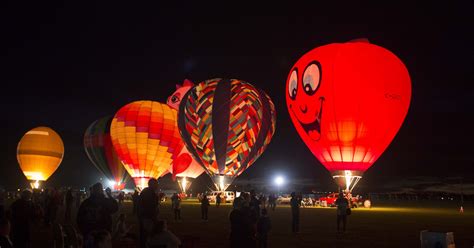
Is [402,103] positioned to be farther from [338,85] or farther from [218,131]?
[218,131]

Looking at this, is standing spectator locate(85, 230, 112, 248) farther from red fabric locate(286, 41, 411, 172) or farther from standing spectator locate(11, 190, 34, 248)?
red fabric locate(286, 41, 411, 172)

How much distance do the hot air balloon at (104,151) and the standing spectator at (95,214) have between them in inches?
1938

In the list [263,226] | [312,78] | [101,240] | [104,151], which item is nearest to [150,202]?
[263,226]

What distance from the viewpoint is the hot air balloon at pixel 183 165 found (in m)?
57.6

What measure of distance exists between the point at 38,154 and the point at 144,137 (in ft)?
80.0

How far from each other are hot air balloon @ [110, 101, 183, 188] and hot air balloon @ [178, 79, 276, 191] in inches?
203

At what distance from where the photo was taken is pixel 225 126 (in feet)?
144

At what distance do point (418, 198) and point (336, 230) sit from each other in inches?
3358

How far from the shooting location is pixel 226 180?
45000mm

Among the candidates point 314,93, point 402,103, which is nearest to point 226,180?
point 314,93

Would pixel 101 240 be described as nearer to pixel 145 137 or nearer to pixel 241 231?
pixel 241 231

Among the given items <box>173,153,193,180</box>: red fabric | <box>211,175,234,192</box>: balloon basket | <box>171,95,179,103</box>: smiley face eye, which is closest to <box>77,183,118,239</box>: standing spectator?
<box>211,175,234,192</box>: balloon basket

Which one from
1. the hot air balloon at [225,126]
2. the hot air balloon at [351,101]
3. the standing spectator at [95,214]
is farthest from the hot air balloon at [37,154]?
the standing spectator at [95,214]

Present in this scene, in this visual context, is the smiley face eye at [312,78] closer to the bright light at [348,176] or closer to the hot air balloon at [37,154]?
the bright light at [348,176]
